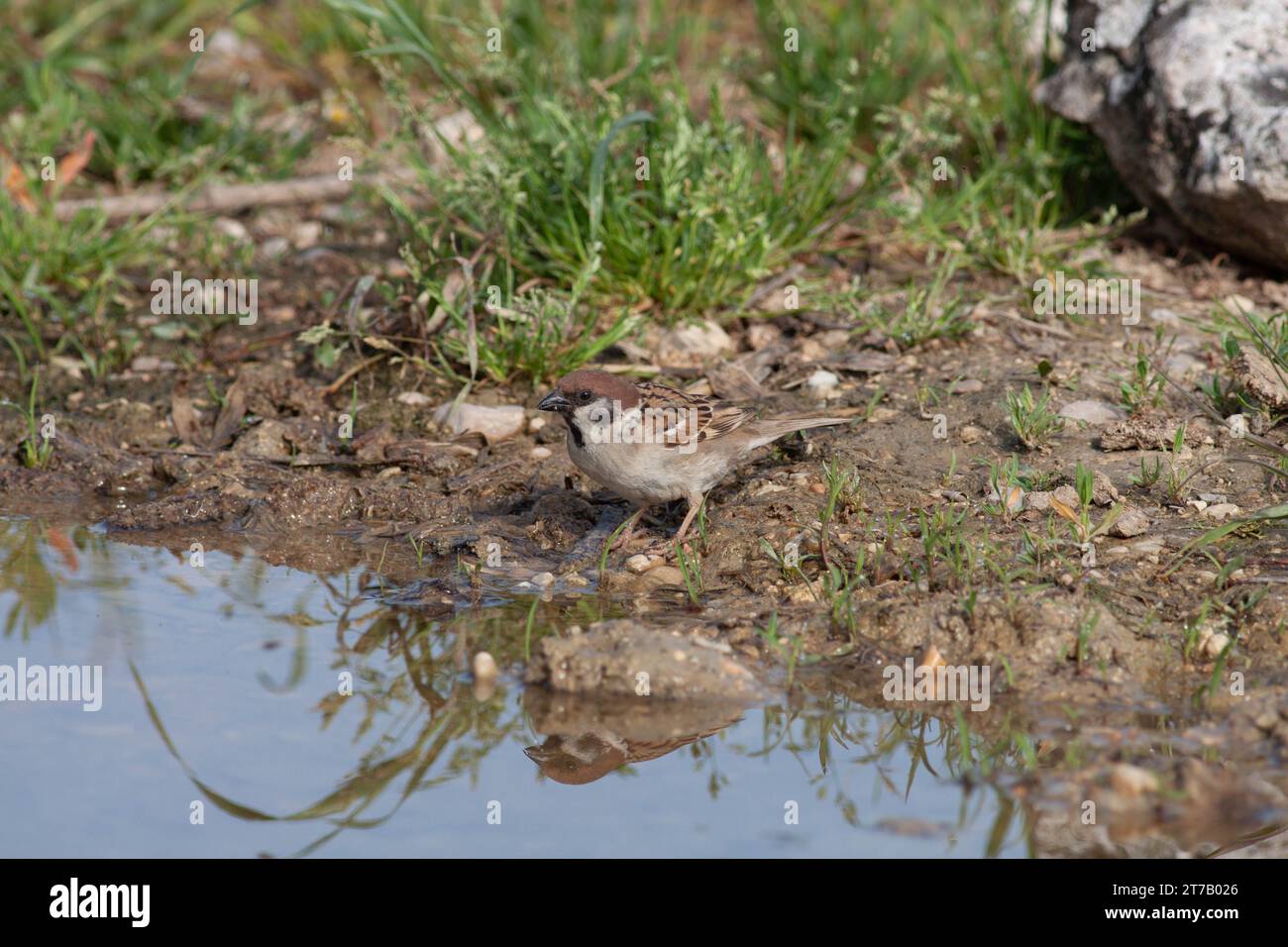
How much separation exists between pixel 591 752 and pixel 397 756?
57 cm

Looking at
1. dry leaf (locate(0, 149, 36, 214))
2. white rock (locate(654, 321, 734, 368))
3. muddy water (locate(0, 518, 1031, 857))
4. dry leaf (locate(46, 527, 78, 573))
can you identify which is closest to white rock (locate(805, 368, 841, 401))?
white rock (locate(654, 321, 734, 368))

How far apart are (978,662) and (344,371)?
12.5ft

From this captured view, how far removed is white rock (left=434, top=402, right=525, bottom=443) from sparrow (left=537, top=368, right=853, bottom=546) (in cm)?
93

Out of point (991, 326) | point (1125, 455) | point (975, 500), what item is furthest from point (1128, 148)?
point (975, 500)

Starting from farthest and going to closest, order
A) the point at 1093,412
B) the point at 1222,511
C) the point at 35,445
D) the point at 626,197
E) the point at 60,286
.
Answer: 1. the point at 60,286
2. the point at 626,197
3. the point at 35,445
4. the point at 1093,412
5. the point at 1222,511

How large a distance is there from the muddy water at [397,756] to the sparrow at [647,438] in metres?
0.62

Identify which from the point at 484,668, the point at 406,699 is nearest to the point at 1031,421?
the point at 484,668

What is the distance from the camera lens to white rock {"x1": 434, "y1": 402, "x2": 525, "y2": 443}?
261 inches

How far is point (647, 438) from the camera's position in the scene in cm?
562

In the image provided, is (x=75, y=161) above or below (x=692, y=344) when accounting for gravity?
above

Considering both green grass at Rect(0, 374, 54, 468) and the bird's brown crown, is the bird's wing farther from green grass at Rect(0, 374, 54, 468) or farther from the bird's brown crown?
green grass at Rect(0, 374, 54, 468)

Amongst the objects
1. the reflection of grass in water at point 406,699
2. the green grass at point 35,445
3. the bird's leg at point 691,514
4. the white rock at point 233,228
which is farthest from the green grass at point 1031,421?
the white rock at point 233,228

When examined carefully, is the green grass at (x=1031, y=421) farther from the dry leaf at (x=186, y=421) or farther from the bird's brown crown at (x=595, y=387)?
the dry leaf at (x=186, y=421)

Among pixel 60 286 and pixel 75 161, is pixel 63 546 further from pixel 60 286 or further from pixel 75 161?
pixel 75 161
